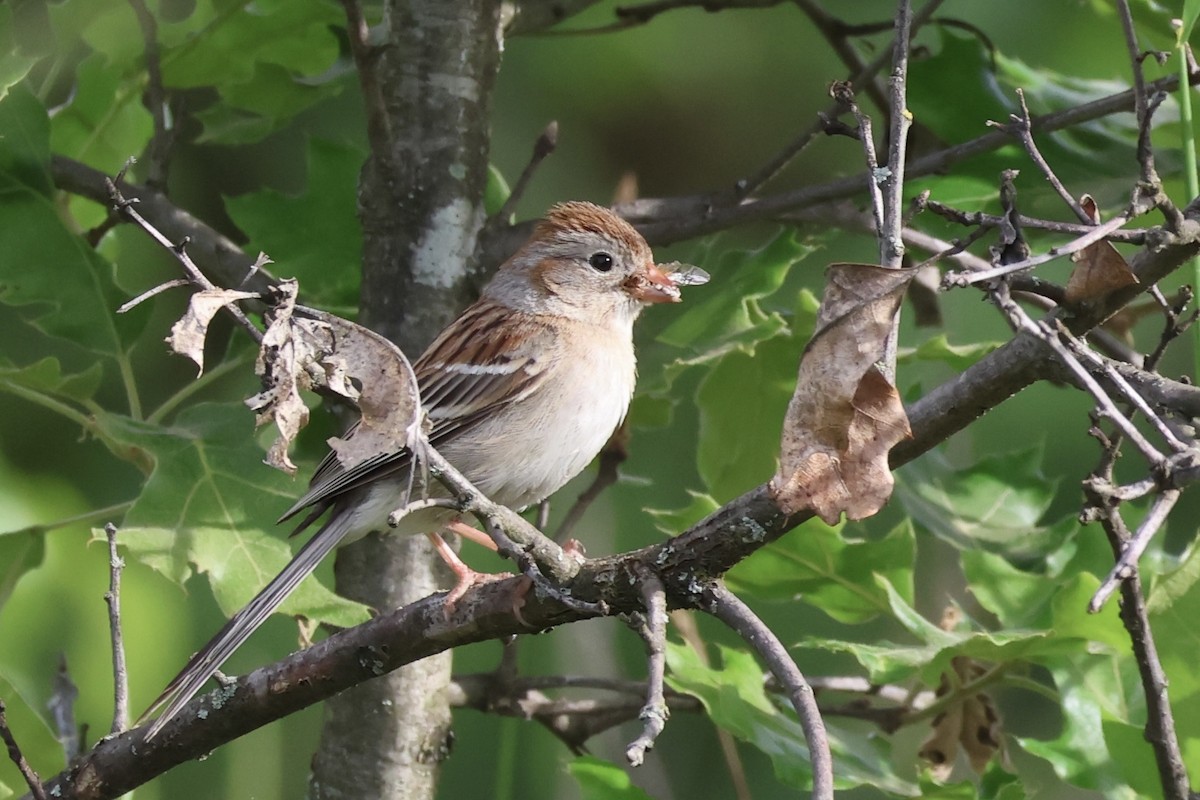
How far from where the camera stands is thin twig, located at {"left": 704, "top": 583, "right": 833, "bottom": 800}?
4.49 ft

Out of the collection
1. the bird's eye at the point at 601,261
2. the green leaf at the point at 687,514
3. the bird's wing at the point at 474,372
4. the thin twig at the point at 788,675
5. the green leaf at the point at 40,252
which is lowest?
the green leaf at the point at 687,514

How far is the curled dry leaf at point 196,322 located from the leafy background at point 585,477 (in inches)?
38.0

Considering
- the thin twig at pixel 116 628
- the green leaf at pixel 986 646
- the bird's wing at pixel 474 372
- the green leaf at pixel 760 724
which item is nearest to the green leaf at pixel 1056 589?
the green leaf at pixel 986 646

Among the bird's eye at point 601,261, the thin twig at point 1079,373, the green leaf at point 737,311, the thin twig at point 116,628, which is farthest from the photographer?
the bird's eye at point 601,261

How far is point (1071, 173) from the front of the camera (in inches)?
113

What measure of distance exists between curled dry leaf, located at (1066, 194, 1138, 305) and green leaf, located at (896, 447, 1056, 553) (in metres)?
1.43

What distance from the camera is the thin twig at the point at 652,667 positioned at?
1.23 m

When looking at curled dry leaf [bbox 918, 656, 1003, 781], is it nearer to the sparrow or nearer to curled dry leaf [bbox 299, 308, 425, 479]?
the sparrow

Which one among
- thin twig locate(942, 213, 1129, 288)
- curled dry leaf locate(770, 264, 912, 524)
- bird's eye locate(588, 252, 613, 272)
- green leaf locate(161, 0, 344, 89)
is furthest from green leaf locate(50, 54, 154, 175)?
thin twig locate(942, 213, 1129, 288)

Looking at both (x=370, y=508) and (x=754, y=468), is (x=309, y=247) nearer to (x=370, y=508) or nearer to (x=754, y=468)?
(x=370, y=508)

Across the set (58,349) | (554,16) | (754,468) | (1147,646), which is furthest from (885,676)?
(58,349)

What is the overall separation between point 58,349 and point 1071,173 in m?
3.22

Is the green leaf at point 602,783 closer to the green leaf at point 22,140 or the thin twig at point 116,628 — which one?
the thin twig at point 116,628

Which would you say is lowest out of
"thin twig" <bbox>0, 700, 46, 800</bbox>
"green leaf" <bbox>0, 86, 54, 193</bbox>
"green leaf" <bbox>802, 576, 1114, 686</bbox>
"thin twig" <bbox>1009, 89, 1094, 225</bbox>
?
"thin twig" <bbox>0, 700, 46, 800</bbox>
